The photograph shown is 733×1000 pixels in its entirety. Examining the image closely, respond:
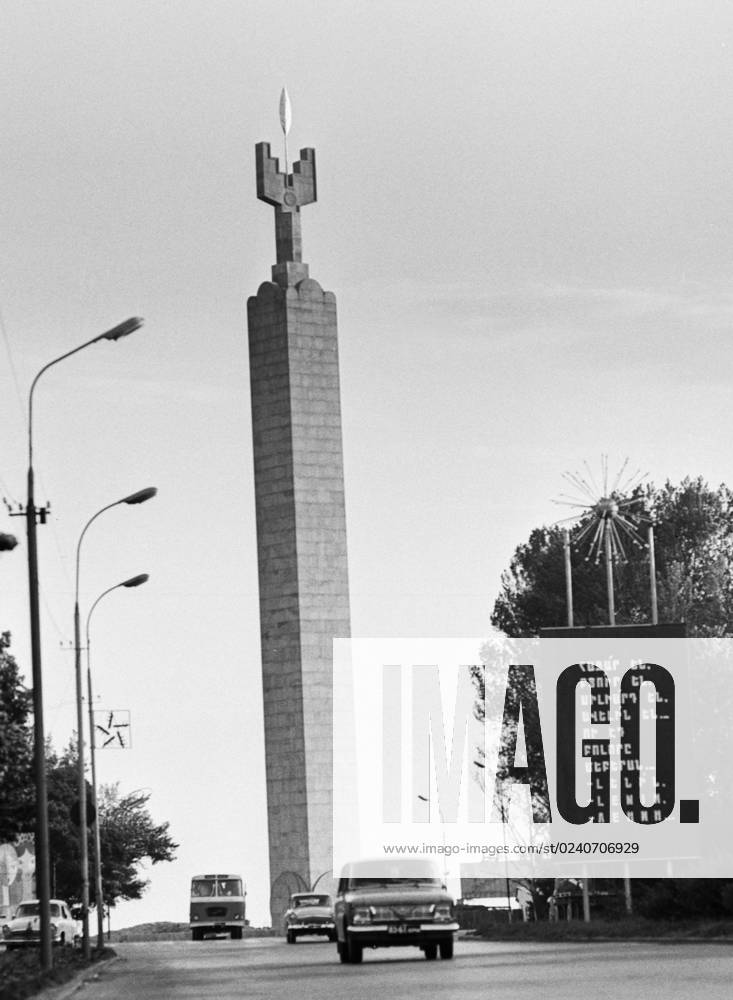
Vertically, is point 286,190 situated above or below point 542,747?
above

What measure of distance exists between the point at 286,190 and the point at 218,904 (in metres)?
42.9

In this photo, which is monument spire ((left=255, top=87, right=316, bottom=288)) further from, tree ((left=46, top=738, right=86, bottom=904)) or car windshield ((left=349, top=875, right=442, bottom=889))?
car windshield ((left=349, top=875, right=442, bottom=889))

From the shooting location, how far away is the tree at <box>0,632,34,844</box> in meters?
63.0

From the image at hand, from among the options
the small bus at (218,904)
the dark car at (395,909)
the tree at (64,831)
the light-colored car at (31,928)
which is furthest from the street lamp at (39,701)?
the tree at (64,831)

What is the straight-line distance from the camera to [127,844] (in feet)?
373

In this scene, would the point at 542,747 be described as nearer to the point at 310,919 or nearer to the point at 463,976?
the point at 310,919

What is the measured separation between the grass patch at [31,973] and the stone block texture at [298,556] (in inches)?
2042

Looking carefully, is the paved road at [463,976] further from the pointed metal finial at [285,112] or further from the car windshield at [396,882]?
the pointed metal finial at [285,112]

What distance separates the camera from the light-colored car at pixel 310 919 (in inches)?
2371

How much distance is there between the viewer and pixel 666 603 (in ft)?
251

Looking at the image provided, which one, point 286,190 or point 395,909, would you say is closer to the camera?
point 395,909

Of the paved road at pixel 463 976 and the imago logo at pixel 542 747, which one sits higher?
the imago logo at pixel 542 747

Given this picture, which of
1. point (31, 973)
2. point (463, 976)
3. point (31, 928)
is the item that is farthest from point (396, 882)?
point (31, 928)

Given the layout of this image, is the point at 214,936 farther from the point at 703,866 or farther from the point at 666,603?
the point at 703,866
